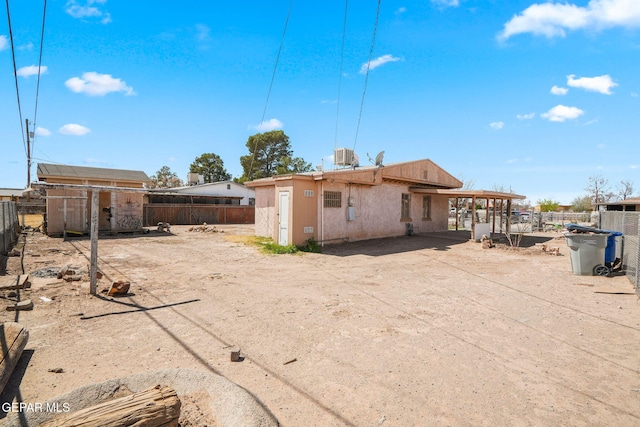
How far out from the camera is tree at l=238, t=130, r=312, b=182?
42.6 meters

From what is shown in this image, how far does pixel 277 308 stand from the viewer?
5980 mm

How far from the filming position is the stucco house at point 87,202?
1695 cm

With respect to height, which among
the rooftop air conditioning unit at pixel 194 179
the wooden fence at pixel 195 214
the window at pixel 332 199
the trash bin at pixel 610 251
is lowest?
the trash bin at pixel 610 251

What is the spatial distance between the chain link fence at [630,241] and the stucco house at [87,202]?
20.8 m

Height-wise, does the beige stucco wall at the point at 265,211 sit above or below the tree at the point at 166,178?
below

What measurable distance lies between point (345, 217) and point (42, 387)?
12.6 meters

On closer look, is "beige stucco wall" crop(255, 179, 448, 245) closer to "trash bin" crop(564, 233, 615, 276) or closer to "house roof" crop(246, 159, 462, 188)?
"house roof" crop(246, 159, 462, 188)

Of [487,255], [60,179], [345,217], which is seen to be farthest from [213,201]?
[487,255]

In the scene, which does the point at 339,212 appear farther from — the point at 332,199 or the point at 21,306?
the point at 21,306

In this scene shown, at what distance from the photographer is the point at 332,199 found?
572 inches

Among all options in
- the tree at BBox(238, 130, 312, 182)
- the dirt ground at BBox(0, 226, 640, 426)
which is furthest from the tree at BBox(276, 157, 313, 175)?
the dirt ground at BBox(0, 226, 640, 426)

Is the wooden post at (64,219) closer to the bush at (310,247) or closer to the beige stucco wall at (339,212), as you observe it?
the beige stucco wall at (339,212)

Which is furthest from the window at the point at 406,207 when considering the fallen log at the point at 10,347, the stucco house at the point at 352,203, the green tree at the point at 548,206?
the green tree at the point at 548,206

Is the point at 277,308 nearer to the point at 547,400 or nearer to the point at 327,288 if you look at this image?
the point at 327,288
